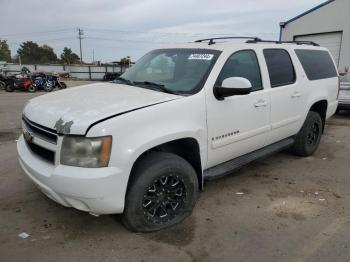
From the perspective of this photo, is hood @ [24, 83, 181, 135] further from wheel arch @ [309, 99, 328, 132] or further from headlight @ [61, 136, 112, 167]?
wheel arch @ [309, 99, 328, 132]

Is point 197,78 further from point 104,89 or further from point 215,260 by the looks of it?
point 215,260

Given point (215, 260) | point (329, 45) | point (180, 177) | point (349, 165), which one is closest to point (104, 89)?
point (180, 177)

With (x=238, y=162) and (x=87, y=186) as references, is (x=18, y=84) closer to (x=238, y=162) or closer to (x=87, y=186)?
(x=238, y=162)

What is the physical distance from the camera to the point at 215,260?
293 cm

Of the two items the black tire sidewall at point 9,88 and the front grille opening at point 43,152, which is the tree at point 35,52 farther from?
the front grille opening at point 43,152

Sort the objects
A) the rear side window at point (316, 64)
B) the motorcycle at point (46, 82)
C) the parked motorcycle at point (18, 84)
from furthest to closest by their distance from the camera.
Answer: the motorcycle at point (46, 82) → the parked motorcycle at point (18, 84) → the rear side window at point (316, 64)

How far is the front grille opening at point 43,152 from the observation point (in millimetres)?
3033

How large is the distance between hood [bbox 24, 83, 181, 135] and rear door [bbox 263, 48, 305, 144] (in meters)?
1.72

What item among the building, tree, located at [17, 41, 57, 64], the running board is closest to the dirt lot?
the running board

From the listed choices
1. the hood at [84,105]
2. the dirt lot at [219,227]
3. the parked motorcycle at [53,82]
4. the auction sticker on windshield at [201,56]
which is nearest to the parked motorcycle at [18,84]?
the parked motorcycle at [53,82]

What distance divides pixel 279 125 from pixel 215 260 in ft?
7.74

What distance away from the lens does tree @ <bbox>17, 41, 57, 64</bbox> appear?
90.2m

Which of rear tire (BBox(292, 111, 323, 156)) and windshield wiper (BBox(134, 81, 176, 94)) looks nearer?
windshield wiper (BBox(134, 81, 176, 94))

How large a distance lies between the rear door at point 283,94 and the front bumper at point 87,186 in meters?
2.46
